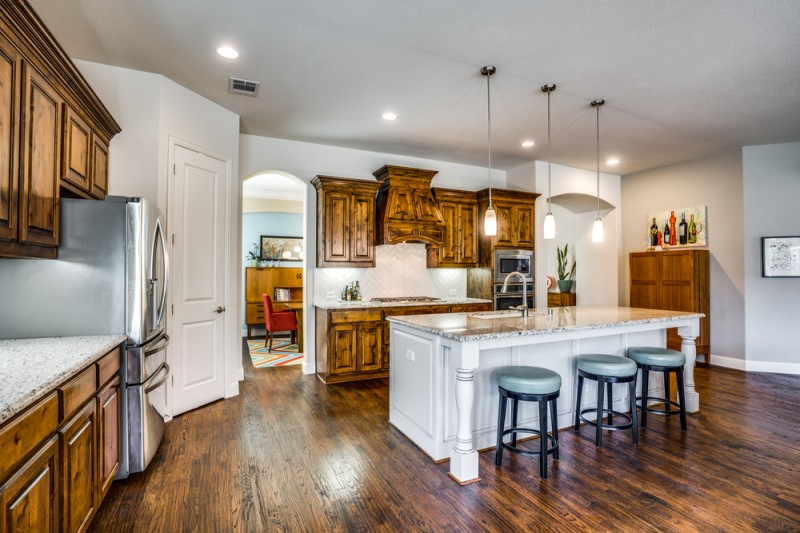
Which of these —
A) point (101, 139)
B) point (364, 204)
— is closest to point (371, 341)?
point (364, 204)

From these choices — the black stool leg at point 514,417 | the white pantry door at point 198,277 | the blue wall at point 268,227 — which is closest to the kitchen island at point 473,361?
the black stool leg at point 514,417

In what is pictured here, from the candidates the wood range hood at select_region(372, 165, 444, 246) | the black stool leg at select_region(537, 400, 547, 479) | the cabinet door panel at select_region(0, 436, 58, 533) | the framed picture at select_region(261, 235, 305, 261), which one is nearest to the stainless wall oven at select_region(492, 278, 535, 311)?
the wood range hood at select_region(372, 165, 444, 246)

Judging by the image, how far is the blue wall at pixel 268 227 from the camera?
8.38m

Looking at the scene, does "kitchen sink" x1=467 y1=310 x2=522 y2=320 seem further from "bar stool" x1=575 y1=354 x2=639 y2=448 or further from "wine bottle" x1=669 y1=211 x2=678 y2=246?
"wine bottle" x1=669 y1=211 x2=678 y2=246

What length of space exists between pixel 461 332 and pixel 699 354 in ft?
16.6

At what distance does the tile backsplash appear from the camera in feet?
17.5

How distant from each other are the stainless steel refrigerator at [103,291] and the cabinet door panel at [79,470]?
1.68 feet

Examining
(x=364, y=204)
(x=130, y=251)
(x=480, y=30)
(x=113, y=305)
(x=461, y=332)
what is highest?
(x=480, y=30)

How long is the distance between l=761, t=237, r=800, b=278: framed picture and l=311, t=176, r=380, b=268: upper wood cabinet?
16.8 feet

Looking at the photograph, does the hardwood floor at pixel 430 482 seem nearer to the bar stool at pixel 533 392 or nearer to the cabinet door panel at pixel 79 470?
the bar stool at pixel 533 392

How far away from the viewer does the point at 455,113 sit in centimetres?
428

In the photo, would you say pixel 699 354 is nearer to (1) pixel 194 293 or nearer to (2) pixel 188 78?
(1) pixel 194 293

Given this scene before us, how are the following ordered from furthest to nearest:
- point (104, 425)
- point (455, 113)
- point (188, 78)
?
point (455, 113) < point (188, 78) < point (104, 425)

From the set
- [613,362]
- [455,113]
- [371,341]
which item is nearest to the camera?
[613,362]
